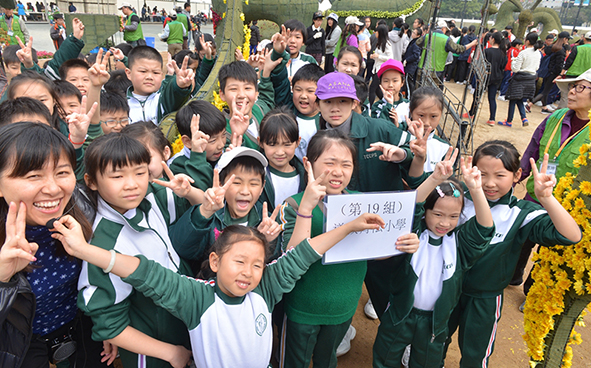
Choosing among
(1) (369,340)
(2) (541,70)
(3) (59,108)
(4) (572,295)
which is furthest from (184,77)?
(2) (541,70)

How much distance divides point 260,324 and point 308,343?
1.56 feet

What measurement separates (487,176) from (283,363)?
5.37ft

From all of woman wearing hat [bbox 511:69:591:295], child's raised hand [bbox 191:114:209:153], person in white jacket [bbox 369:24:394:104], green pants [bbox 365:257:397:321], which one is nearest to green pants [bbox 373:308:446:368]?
green pants [bbox 365:257:397:321]

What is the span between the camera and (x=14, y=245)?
129cm

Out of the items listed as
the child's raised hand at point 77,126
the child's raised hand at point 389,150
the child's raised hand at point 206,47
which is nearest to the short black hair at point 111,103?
the child's raised hand at point 77,126

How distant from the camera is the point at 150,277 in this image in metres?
1.51

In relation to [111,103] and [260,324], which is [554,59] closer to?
[111,103]

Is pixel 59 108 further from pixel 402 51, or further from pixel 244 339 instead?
pixel 402 51

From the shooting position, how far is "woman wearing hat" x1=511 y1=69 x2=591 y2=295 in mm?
2936

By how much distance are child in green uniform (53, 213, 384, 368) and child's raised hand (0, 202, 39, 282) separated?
10.0 inches

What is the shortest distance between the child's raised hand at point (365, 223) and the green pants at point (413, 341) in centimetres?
76

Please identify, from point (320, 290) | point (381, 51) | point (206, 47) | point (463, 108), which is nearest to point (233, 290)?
point (320, 290)

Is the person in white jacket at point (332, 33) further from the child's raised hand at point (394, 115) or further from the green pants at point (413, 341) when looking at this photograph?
the green pants at point (413, 341)

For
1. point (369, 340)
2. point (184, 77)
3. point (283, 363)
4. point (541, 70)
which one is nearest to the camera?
point (283, 363)
